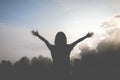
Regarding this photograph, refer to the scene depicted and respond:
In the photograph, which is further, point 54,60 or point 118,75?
point 118,75

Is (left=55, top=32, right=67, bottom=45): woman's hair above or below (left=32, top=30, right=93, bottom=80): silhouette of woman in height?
above

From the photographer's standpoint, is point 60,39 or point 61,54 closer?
point 60,39

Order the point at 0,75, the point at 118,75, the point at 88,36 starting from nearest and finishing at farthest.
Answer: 1. the point at 88,36
2. the point at 118,75
3. the point at 0,75

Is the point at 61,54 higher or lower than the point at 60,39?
lower

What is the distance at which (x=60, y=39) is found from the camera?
5496mm

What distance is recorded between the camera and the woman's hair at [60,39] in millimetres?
5465

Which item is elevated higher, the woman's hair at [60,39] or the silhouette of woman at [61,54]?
the woman's hair at [60,39]

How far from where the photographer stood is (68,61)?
5.71m

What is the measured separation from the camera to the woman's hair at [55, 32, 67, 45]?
17.9 ft

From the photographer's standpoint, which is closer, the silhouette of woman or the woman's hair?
the woman's hair

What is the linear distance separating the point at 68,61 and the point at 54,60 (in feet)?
1.34

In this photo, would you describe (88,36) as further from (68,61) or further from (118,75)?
(118,75)

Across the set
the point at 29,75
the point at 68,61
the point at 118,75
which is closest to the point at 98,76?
the point at 118,75

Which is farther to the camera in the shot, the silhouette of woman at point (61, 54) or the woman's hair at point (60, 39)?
the silhouette of woman at point (61, 54)
